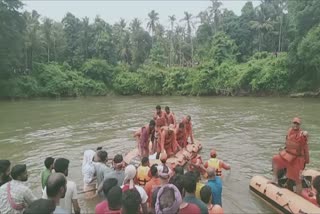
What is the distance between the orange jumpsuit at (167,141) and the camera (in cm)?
1019

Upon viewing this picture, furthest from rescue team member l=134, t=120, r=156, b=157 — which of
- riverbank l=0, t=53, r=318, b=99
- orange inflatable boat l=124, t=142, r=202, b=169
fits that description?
riverbank l=0, t=53, r=318, b=99

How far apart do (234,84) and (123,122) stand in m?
23.0

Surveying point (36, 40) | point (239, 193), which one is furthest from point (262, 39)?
point (239, 193)

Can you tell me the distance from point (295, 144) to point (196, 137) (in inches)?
356

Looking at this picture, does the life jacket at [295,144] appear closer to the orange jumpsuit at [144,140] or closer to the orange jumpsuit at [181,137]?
the orange jumpsuit at [144,140]

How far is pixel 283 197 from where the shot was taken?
24.0ft

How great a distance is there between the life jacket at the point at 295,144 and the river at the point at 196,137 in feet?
4.06

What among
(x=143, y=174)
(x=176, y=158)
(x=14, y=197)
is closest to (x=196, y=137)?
(x=176, y=158)

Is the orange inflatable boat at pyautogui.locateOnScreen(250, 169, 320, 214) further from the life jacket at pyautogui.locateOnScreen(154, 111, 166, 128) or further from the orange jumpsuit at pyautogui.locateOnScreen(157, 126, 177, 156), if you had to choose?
the life jacket at pyautogui.locateOnScreen(154, 111, 166, 128)

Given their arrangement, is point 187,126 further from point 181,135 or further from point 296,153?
point 296,153

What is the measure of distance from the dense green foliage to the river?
47.9 ft

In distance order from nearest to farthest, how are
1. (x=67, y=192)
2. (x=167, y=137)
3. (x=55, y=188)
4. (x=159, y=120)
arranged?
(x=55, y=188) → (x=67, y=192) → (x=167, y=137) → (x=159, y=120)

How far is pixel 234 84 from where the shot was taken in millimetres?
41531

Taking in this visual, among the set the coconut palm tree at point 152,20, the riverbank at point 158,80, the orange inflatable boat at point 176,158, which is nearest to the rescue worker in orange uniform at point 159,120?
the orange inflatable boat at point 176,158
